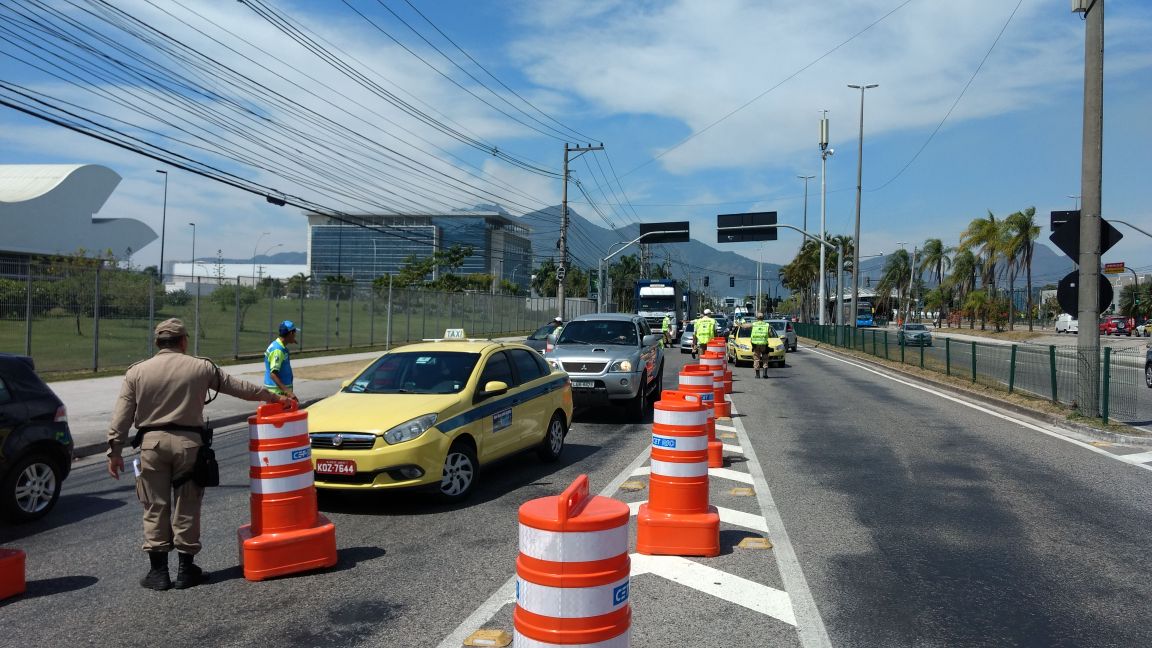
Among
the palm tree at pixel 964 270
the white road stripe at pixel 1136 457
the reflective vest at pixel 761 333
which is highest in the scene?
the palm tree at pixel 964 270

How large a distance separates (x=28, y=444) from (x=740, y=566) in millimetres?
5924

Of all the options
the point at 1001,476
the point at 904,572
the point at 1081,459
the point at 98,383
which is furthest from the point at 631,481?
the point at 98,383

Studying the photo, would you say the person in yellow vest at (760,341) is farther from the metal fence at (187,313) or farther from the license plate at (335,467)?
the license plate at (335,467)

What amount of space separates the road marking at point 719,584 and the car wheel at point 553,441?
3650 mm

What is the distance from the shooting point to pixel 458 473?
8016 millimetres

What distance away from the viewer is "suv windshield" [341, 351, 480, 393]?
871 cm

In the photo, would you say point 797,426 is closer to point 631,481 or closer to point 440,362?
point 631,481

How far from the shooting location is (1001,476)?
9656 mm

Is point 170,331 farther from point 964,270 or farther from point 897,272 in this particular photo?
point 897,272

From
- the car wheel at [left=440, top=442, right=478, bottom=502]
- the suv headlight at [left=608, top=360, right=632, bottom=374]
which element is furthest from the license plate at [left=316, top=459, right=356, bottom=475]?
the suv headlight at [left=608, top=360, right=632, bottom=374]

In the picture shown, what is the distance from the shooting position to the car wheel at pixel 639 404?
555 inches

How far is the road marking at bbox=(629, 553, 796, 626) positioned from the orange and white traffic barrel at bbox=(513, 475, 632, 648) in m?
1.99

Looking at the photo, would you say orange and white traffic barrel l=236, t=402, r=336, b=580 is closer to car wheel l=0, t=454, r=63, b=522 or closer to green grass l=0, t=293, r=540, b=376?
car wheel l=0, t=454, r=63, b=522

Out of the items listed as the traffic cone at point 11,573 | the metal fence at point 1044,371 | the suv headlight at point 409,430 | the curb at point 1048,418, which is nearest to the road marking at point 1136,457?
the curb at point 1048,418
